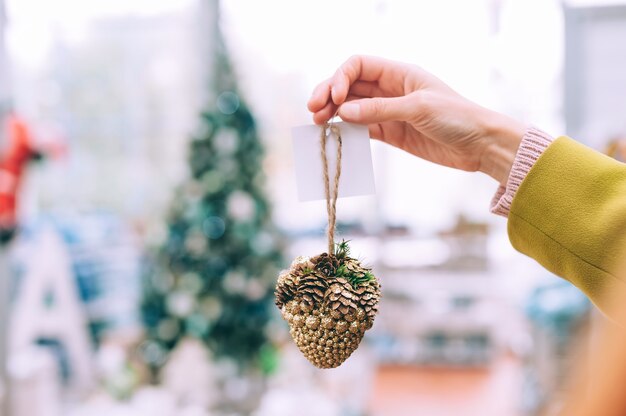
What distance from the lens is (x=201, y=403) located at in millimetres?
3111

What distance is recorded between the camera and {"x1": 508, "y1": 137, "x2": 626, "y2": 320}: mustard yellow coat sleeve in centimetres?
74

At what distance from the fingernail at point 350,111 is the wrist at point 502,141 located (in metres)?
0.25

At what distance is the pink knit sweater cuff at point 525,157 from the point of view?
2.69 feet

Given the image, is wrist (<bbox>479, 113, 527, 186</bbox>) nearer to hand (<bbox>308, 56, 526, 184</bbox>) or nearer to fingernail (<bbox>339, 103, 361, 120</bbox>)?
hand (<bbox>308, 56, 526, 184</bbox>)

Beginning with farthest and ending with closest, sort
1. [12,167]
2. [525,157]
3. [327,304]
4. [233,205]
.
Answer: [233,205]
[12,167]
[525,157]
[327,304]

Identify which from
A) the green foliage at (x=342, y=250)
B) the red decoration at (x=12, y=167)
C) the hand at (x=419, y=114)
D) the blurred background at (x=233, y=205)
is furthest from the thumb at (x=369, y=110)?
the red decoration at (x=12, y=167)

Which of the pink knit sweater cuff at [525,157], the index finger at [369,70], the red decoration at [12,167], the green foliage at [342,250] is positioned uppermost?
the index finger at [369,70]

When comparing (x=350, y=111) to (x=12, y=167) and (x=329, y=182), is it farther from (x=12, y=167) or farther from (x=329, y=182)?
(x=12, y=167)

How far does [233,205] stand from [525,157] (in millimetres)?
2173

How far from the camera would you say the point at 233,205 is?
2883 mm

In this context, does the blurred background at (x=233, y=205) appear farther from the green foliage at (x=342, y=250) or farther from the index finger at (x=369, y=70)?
the green foliage at (x=342, y=250)

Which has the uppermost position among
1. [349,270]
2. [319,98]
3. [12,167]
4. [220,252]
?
[319,98]

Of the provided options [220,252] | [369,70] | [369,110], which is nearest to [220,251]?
[220,252]

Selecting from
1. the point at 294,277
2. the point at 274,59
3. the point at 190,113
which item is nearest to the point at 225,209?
the point at 190,113
